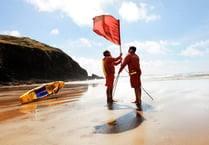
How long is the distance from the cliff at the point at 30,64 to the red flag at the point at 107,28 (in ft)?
151

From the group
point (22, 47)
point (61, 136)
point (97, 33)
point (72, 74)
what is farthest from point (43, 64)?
point (61, 136)

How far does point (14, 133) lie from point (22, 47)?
6234 centimetres

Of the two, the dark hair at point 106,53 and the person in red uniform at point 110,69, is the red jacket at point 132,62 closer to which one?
the person in red uniform at point 110,69

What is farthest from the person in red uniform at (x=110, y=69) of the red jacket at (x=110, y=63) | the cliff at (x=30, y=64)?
the cliff at (x=30, y=64)

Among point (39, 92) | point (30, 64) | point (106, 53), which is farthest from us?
A: point (30, 64)

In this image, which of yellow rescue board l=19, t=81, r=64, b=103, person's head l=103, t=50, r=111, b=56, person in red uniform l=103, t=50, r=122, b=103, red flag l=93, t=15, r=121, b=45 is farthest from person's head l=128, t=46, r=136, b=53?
yellow rescue board l=19, t=81, r=64, b=103

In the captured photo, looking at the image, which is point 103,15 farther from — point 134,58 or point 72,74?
point 72,74

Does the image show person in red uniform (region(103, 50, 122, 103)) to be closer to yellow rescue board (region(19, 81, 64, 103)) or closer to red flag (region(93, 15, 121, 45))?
red flag (region(93, 15, 121, 45))

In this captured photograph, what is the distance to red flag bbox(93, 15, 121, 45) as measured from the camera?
8359 mm

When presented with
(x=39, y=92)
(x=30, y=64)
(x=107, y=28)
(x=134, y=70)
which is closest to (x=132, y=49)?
(x=134, y=70)

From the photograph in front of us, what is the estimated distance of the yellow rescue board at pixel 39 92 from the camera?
388 inches

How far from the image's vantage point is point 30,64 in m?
60.8

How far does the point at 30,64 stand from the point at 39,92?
5384 cm

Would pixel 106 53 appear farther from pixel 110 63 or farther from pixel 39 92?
pixel 39 92
